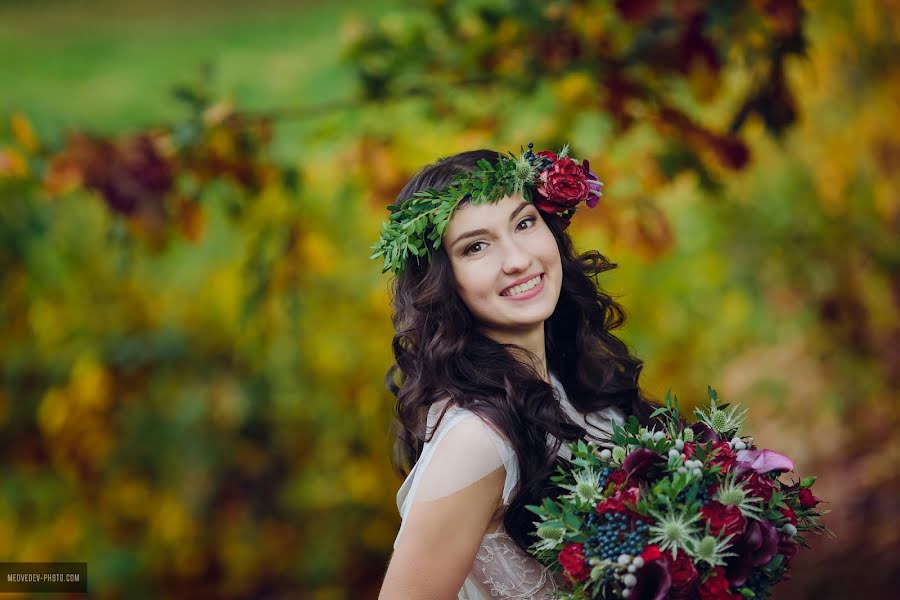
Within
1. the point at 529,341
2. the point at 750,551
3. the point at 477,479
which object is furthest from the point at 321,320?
the point at 750,551

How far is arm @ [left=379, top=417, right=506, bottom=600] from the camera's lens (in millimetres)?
1808

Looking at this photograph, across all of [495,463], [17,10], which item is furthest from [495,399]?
[17,10]

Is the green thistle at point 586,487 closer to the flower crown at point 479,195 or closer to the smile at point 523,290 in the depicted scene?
the smile at point 523,290

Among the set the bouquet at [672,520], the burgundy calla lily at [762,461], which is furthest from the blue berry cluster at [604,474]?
the burgundy calla lily at [762,461]

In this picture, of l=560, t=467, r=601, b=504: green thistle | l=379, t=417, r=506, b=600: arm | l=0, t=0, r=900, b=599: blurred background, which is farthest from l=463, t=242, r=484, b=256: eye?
l=0, t=0, r=900, b=599: blurred background

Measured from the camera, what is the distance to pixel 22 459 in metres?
4.77

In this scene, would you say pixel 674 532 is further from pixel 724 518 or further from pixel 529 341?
pixel 529 341

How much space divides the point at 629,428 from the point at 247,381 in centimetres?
316

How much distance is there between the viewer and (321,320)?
475 centimetres

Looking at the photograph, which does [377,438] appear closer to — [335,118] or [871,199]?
[335,118]

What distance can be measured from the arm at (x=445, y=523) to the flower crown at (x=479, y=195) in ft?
1.49

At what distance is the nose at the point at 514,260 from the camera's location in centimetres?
201

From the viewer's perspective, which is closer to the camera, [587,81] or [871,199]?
[587,81]

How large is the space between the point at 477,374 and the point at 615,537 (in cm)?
47
